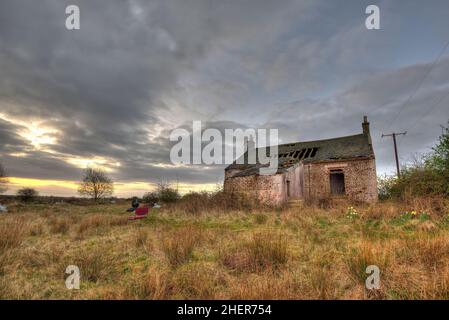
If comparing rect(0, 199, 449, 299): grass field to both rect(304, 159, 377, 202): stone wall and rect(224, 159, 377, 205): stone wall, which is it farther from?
rect(304, 159, 377, 202): stone wall

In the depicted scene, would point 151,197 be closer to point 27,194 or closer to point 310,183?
point 310,183

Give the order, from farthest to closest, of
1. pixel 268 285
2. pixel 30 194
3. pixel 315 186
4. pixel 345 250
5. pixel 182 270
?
pixel 30 194 → pixel 315 186 → pixel 345 250 → pixel 182 270 → pixel 268 285

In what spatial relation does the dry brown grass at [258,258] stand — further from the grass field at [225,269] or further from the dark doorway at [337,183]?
the dark doorway at [337,183]

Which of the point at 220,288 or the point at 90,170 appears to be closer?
the point at 220,288

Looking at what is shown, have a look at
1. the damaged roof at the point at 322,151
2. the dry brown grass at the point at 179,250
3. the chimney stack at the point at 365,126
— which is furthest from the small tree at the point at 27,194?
the chimney stack at the point at 365,126

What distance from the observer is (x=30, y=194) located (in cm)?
3269

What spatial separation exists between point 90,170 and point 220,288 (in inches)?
1777

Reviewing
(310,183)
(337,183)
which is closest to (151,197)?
(310,183)

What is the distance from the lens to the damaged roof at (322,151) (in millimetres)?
18812

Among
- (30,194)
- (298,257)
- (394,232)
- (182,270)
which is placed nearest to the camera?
(182,270)

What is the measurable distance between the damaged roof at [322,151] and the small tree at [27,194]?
28606 mm
